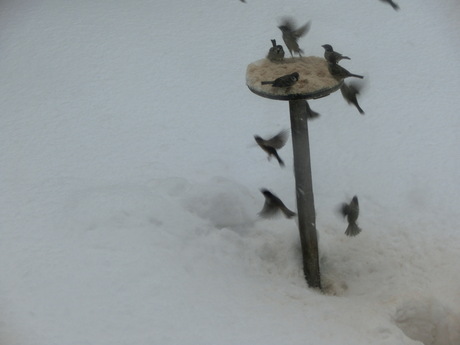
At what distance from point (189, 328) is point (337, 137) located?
2.35 metres

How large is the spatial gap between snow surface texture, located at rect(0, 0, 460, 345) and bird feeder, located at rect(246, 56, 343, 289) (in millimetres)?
263

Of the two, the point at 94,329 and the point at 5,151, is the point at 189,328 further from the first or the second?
the point at 5,151

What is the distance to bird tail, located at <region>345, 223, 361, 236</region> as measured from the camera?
387cm

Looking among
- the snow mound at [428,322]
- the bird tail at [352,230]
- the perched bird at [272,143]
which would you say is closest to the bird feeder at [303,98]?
the bird tail at [352,230]

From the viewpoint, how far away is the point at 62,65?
589 cm

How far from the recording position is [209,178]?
4531 millimetres

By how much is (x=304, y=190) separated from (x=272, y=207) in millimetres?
394

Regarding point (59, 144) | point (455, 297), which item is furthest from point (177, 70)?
point (455, 297)

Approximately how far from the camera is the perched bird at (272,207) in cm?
371

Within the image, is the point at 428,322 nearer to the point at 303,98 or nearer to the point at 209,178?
the point at 303,98

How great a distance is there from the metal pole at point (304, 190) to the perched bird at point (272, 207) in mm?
192

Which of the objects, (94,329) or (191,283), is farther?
(191,283)

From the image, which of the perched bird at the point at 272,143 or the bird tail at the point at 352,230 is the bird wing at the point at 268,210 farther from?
the bird tail at the point at 352,230

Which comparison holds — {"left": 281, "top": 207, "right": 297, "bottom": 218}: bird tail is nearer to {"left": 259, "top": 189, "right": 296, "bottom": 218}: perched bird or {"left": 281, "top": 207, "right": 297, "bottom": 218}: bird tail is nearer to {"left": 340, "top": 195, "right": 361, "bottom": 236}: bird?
{"left": 259, "top": 189, "right": 296, "bottom": 218}: perched bird
